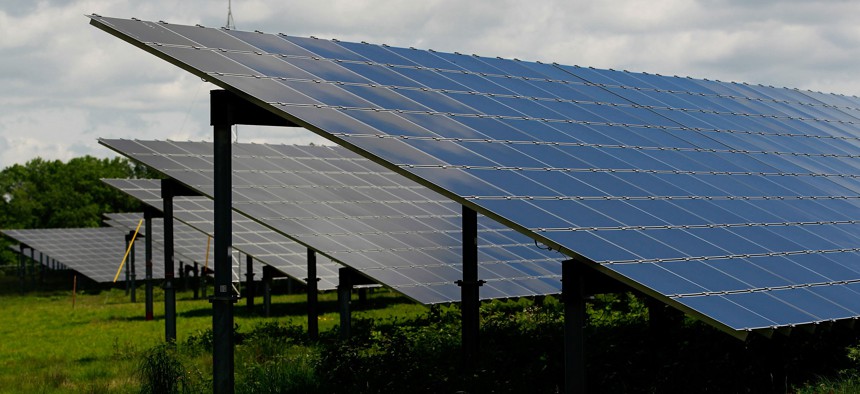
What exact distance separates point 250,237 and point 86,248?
29321 millimetres

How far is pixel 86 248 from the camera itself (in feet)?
192

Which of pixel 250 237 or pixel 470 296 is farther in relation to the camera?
pixel 250 237

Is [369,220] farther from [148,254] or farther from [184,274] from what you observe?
[184,274]

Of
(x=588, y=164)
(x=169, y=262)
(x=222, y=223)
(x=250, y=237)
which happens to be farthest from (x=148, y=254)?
(x=588, y=164)

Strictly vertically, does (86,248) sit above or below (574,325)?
above

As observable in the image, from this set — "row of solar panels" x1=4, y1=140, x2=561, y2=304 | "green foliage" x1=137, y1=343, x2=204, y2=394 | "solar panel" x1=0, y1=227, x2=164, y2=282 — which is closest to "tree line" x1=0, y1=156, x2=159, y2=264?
"solar panel" x1=0, y1=227, x2=164, y2=282

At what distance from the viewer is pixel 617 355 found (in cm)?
1698

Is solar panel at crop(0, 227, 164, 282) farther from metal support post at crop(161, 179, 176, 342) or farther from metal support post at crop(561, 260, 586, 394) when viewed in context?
metal support post at crop(561, 260, 586, 394)

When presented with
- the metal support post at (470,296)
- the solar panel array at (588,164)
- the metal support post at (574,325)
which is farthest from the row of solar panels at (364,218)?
the metal support post at (574,325)

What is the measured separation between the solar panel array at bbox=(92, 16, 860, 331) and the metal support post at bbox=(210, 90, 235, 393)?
677 millimetres

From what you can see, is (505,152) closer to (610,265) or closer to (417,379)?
(610,265)

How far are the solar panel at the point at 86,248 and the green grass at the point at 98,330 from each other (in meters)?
1.27

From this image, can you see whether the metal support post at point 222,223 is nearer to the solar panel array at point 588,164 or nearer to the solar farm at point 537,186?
the solar farm at point 537,186

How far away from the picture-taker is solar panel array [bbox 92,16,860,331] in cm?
1259
